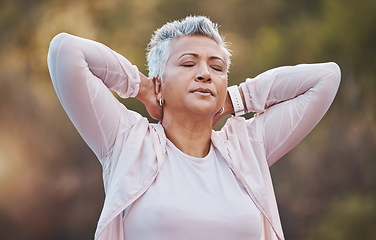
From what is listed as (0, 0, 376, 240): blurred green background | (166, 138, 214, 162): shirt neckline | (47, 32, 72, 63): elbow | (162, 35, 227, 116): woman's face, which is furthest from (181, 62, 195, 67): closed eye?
(0, 0, 376, 240): blurred green background

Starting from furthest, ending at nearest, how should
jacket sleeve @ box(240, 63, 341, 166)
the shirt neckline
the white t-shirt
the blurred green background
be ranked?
the blurred green background, jacket sleeve @ box(240, 63, 341, 166), the shirt neckline, the white t-shirt

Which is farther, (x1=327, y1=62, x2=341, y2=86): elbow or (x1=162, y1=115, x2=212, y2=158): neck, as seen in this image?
(x1=327, y1=62, x2=341, y2=86): elbow

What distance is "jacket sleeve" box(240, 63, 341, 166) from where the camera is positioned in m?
1.51

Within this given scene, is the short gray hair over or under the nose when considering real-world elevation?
over

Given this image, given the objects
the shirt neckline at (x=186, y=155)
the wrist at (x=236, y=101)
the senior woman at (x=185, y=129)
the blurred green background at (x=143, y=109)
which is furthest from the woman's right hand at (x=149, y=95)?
the blurred green background at (x=143, y=109)

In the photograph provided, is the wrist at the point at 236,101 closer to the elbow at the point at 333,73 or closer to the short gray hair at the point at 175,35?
the short gray hair at the point at 175,35

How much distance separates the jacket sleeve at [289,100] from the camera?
1.51 m

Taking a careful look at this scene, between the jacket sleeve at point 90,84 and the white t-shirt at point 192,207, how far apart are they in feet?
0.58

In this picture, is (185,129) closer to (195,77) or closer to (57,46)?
(195,77)

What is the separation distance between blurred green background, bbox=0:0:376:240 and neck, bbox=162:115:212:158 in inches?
165

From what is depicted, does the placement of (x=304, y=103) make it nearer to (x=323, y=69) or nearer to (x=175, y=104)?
(x=323, y=69)

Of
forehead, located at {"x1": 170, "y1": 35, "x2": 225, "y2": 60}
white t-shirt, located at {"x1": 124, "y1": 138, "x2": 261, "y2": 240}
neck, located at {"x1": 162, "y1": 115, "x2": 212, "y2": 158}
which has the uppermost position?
forehead, located at {"x1": 170, "y1": 35, "x2": 225, "y2": 60}

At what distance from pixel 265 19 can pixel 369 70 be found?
1.39 metres

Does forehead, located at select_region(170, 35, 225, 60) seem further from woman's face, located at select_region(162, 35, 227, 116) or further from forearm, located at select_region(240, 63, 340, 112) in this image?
forearm, located at select_region(240, 63, 340, 112)
